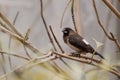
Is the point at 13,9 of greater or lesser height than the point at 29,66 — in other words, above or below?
above

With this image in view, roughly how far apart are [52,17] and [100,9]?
40cm

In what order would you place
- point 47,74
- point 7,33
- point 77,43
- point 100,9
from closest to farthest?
point 47,74 → point 7,33 → point 77,43 → point 100,9

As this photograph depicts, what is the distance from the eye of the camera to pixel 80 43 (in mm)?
1841

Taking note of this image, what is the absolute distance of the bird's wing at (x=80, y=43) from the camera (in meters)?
1.77

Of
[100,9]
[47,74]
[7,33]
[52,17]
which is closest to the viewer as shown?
[47,74]

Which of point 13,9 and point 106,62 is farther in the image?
point 13,9

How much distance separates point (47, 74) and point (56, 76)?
0.05ft

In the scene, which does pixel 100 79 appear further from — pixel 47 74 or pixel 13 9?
pixel 13 9

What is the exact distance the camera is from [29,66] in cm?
63

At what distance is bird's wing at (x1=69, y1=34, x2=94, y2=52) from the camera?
177 cm

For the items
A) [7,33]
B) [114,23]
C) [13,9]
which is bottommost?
[114,23]

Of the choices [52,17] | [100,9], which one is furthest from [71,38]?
[52,17]

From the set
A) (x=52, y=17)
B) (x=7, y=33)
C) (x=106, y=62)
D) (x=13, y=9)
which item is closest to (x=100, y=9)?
(x=52, y=17)

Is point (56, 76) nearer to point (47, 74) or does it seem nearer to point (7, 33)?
point (47, 74)
